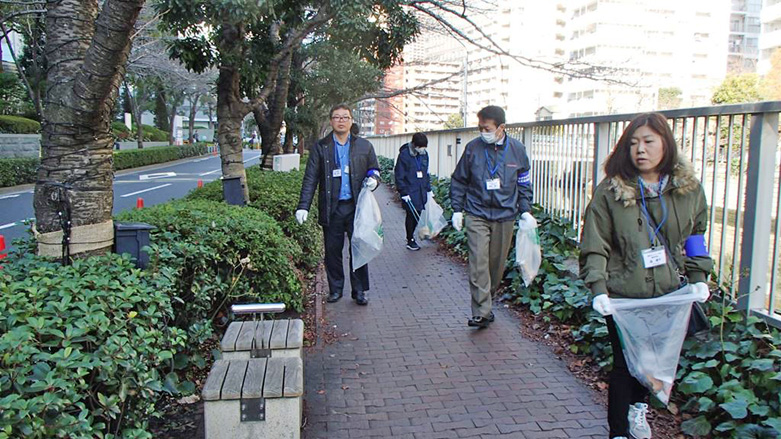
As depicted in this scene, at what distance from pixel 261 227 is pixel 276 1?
342cm

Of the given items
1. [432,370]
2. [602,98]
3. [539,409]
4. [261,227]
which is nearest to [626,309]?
[539,409]

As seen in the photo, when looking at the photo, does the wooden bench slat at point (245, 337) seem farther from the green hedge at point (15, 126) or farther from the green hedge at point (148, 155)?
the green hedge at point (148, 155)

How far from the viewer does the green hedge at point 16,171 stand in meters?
21.2

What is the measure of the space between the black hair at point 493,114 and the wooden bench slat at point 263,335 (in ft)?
8.38

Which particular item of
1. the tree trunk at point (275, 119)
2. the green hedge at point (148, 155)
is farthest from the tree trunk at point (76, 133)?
the green hedge at point (148, 155)

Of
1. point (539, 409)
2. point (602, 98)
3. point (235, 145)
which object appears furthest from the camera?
point (602, 98)

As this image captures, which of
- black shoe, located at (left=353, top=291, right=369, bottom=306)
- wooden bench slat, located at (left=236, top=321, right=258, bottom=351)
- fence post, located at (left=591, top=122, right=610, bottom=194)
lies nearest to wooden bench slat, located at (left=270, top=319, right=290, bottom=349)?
wooden bench slat, located at (left=236, top=321, right=258, bottom=351)

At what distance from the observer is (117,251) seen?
4.26 m

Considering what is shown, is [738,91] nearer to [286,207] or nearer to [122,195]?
[122,195]

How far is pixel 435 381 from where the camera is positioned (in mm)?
4473

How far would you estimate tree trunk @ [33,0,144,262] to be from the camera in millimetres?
3945

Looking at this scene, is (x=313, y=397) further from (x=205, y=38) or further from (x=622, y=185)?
(x=205, y=38)

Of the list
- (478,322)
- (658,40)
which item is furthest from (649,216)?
→ (658,40)

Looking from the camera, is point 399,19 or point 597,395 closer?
point 597,395
